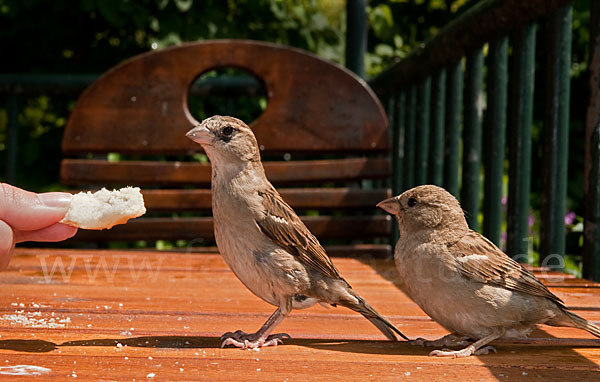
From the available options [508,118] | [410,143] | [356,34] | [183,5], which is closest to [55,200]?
[508,118]

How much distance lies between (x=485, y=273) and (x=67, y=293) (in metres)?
1.18

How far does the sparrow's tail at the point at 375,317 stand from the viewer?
169 centimetres

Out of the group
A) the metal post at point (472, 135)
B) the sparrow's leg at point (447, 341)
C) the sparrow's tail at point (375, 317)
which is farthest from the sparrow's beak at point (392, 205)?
the metal post at point (472, 135)

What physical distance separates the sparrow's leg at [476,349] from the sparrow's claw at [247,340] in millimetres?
327

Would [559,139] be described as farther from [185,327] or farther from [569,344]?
[185,327]

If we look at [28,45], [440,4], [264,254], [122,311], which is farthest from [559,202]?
[28,45]

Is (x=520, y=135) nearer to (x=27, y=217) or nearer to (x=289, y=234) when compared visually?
(x=289, y=234)

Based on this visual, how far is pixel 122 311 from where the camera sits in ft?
6.36

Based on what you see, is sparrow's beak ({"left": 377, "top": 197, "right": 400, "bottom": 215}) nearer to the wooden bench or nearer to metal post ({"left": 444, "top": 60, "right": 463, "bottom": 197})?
metal post ({"left": 444, "top": 60, "right": 463, "bottom": 197})

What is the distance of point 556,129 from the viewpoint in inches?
91.7

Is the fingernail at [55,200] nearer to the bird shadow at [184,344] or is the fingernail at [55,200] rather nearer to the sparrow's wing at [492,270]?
the bird shadow at [184,344]

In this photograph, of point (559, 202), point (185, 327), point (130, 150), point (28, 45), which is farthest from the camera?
point (28, 45)

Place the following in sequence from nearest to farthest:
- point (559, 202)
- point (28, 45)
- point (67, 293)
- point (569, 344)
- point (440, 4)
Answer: point (569, 344) < point (67, 293) < point (559, 202) < point (28, 45) < point (440, 4)

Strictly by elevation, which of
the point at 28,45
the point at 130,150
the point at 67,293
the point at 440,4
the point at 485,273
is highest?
the point at 440,4
